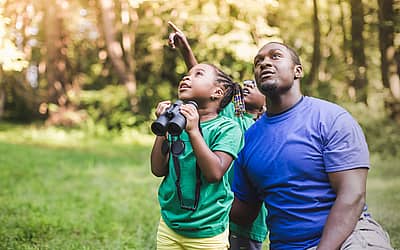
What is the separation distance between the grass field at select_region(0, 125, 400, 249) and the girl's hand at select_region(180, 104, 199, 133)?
90.1 inches

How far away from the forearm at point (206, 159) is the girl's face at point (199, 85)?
0.93 feet

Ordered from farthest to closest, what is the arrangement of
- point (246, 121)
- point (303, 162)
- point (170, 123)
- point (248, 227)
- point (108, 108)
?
point (108, 108) → point (246, 121) → point (248, 227) → point (303, 162) → point (170, 123)

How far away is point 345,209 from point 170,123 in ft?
2.58

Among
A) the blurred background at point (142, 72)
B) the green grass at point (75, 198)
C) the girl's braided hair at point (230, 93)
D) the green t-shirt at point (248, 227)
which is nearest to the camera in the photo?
the girl's braided hair at point (230, 93)


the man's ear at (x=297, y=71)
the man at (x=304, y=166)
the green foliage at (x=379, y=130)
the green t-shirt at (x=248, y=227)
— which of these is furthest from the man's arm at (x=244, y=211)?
the green foliage at (x=379, y=130)

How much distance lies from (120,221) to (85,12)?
10.7 m

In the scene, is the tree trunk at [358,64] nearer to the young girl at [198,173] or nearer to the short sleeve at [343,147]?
the young girl at [198,173]

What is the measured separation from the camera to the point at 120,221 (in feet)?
18.5

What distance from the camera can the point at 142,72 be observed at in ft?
55.1

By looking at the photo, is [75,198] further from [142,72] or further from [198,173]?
[142,72]

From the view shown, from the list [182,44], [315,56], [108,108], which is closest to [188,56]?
[182,44]

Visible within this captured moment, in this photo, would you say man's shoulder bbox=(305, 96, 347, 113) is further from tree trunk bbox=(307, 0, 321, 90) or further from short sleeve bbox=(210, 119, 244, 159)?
tree trunk bbox=(307, 0, 321, 90)

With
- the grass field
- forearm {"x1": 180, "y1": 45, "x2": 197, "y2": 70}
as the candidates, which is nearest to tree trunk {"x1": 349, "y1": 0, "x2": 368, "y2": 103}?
the grass field

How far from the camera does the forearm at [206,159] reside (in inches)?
97.7
